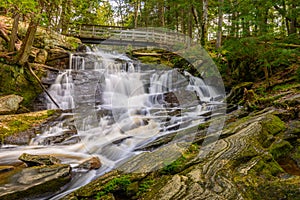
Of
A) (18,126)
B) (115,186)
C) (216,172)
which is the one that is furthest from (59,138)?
(216,172)

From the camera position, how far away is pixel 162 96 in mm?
10312

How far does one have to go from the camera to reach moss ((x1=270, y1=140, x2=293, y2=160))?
11.4 ft

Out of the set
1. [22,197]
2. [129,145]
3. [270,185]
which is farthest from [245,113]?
[22,197]

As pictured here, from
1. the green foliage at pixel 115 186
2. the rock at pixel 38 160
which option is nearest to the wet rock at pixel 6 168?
the rock at pixel 38 160

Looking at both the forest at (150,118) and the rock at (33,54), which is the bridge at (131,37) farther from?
the rock at (33,54)

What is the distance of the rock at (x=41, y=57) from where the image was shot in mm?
10253

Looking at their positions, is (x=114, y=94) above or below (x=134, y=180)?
above

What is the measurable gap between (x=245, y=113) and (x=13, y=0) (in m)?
6.29

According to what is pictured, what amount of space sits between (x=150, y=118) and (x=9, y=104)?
15.8 feet

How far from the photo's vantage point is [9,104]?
7352 millimetres

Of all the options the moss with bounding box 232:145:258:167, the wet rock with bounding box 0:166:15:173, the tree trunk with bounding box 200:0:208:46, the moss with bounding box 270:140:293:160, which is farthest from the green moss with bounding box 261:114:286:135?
the tree trunk with bounding box 200:0:208:46

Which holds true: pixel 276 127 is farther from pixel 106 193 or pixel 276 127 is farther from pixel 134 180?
pixel 106 193

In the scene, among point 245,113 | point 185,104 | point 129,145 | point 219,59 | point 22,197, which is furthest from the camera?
point 219,59

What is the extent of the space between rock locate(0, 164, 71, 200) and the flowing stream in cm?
19
